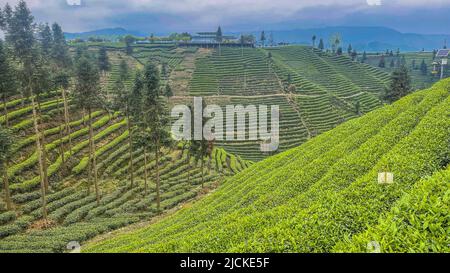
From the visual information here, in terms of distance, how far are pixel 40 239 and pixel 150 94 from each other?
1175cm

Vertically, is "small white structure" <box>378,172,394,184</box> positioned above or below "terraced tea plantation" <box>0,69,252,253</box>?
above

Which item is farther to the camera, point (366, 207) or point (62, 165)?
point (62, 165)

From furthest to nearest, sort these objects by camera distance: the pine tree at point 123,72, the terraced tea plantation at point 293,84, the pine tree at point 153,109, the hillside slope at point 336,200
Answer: the terraced tea plantation at point 293,84 → the pine tree at point 123,72 → the pine tree at point 153,109 → the hillside slope at point 336,200

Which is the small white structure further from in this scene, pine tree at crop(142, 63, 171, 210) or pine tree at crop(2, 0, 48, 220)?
pine tree at crop(2, 0, 48, 220)

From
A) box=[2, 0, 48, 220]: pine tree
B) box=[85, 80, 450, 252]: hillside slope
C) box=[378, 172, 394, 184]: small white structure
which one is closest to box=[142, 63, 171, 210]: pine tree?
box=[2, 0, 48, 220]: pine tree

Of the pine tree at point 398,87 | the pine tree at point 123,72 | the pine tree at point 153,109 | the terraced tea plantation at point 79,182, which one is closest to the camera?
the terraced tea plantation at point 79,182

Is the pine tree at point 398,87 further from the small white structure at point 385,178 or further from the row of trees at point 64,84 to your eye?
the small white structure at point 385,178

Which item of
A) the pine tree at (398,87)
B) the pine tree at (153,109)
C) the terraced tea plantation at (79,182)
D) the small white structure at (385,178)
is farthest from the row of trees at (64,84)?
the pine tree at (398,87)

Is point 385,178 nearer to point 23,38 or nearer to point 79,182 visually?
point 23,38

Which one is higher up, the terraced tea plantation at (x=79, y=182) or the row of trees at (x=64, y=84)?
the row of trees at (x=64, y=84)

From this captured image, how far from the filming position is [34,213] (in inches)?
893
